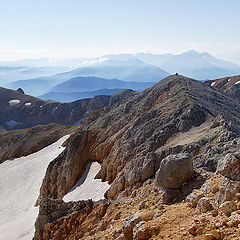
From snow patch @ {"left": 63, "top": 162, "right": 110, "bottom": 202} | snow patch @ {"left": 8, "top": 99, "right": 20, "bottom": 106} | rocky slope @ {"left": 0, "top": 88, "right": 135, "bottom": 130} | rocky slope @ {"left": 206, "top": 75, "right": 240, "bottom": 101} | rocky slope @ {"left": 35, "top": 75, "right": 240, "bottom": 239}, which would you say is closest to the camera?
rocky slope @ {"left": 35, "top": 75, "right": 240, "bottom": 239}

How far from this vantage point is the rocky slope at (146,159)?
11.2 metres

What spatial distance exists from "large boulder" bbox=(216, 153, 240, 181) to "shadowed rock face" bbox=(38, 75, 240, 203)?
10.4 feet

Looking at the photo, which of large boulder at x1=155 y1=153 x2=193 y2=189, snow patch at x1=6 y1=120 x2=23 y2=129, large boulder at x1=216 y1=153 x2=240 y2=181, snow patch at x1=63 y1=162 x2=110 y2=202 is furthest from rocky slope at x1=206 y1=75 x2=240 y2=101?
snow patch at x1=6 y1=120 x2=23 y2=129

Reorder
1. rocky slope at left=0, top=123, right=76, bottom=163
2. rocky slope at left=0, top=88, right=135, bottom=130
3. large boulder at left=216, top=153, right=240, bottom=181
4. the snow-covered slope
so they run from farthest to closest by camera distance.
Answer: rocky slope at left=0, top=88, right=135, bottom=130 < rocky slope at left=0, top=123, right=76, bottom=163 < the snow-covered slope < large boulder at left=216, top=153, right=240, bottom=181

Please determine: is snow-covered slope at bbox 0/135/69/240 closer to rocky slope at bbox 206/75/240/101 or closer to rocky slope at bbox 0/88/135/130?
rocky slope at bbox 206/75/240/101

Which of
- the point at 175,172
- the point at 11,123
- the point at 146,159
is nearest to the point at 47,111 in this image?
the point at 11,123

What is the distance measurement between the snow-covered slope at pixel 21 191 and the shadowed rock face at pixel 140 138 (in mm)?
4027

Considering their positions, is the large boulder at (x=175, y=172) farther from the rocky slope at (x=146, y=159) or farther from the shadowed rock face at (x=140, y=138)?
the shadowed rock face at (x=140, y=138)

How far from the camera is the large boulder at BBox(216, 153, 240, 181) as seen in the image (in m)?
9.45

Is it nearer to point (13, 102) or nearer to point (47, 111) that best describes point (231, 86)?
point (47, 111)

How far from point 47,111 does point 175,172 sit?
115753mm

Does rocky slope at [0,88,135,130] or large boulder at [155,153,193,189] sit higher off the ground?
large boulder at [155,153,193,189]

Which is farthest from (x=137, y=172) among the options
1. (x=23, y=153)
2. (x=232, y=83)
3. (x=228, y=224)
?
(x=232, y=83)

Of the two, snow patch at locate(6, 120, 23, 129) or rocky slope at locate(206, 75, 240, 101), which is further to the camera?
snow patch at locate(6, 120, 23, 129)
